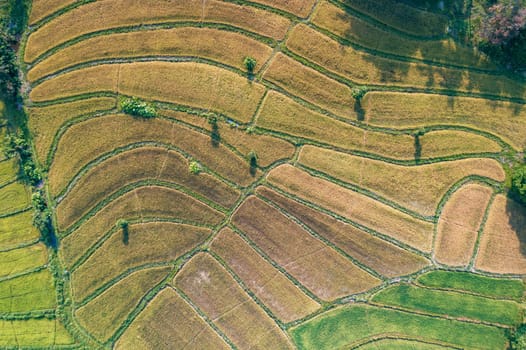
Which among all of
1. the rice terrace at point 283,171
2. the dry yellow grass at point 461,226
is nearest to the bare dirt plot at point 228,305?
the rice terrace at point 283,171

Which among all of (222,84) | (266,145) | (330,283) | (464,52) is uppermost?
(222,84)

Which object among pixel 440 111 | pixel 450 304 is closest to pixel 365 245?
pixel 450 304

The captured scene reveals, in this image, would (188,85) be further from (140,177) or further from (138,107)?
(140,177)

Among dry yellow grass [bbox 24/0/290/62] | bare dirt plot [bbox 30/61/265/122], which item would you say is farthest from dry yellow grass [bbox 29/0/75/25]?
bare dirt plot [bbox 30/61/265/122]

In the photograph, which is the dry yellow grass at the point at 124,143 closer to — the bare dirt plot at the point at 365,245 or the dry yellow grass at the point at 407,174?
the bare dirt plot at the point at 365,245

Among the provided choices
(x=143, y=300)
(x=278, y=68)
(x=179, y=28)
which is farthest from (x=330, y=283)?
(x=179, y=28)

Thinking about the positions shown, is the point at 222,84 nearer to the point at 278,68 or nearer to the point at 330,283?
the point at 278,68
